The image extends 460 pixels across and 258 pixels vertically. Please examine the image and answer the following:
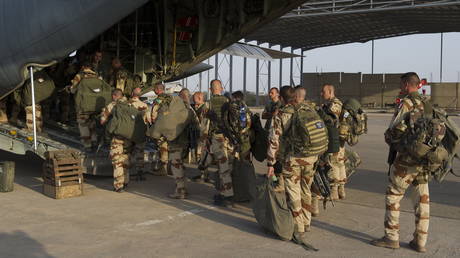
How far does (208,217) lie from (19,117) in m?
6.41

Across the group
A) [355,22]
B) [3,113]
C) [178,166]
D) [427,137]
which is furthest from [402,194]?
[355,22]

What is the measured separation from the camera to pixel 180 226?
529 cm

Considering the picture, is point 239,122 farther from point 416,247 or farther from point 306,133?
point 416,247

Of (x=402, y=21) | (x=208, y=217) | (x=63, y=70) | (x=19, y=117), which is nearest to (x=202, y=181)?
(x=208, y=217)

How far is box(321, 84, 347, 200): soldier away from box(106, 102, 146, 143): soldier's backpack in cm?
305

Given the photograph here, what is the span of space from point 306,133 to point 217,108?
202 centimetres

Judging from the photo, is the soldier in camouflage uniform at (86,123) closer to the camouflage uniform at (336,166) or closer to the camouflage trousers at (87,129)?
the camouflage trousers at (87,129)

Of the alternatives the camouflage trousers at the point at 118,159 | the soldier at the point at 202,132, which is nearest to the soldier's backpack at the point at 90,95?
the camouflage trousers at the point at 118,159

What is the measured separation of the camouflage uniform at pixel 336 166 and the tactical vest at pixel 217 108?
153 centimetres

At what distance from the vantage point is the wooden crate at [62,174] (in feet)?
21.7

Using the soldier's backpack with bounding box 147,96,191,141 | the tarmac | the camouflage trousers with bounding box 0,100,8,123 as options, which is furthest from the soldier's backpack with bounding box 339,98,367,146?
the camouflage trousers with bounding box 0,100,8,123

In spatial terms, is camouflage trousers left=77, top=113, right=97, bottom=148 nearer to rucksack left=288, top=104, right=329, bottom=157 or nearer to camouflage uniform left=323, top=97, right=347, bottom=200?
camouflage uniform left=323, top=97, right=347, bottom=200

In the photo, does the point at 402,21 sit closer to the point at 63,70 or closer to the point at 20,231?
the point at 63,70

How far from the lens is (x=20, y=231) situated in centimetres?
504
